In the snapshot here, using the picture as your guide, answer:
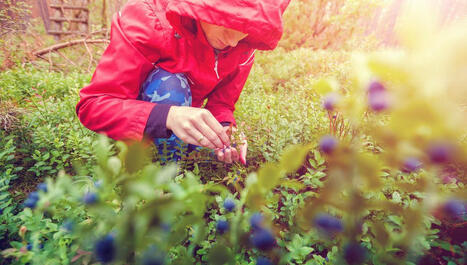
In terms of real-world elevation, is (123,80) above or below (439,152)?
below

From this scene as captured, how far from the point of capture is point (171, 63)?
1636mm

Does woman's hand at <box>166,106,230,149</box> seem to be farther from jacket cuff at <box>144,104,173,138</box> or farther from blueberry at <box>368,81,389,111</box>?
blueberry at <box>368,81,389,111</box>

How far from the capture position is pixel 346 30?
6418 mm

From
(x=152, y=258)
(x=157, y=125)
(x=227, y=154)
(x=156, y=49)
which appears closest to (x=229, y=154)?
(x=227, y=154)

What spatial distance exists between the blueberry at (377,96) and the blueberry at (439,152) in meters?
0.08

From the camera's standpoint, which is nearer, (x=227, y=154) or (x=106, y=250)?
(x=106, y=250)

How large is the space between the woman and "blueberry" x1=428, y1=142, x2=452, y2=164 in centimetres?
93

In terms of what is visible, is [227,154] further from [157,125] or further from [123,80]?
[123,80]

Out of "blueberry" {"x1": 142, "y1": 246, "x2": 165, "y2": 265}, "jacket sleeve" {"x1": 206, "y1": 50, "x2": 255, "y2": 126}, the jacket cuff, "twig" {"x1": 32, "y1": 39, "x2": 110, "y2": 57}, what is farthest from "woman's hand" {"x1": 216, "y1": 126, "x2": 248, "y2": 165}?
"twig" {"x1": 32, "y1": 39, "x2": 110, "y2": 57}

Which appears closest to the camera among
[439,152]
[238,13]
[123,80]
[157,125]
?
[439,152]

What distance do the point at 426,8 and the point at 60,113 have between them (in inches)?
86.3

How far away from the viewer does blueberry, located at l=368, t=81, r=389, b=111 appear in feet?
1.21

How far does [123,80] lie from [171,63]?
0.34 metres

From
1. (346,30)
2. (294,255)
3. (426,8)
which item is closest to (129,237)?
(426,8)
